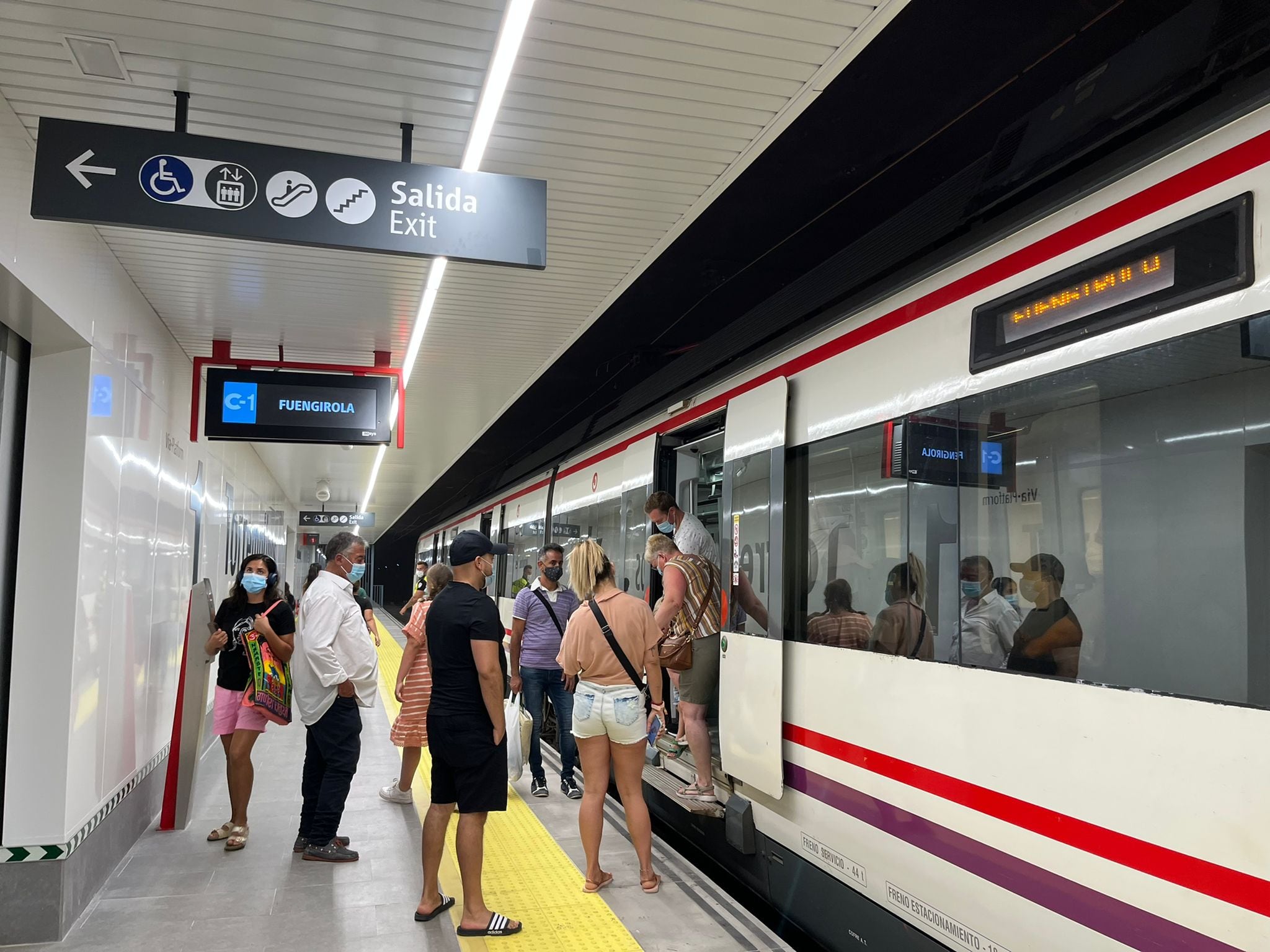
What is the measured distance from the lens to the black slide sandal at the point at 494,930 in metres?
3.77

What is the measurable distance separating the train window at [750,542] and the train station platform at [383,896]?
1313 millimetres

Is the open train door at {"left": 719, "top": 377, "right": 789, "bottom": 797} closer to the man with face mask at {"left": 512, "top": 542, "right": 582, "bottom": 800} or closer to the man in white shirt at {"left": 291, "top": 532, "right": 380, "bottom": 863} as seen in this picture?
the man with face mask at {"left": 512, "top": 542, "right": 582, "bottom": 800}

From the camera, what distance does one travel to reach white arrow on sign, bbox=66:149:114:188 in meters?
3.17

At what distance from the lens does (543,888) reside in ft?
14.3

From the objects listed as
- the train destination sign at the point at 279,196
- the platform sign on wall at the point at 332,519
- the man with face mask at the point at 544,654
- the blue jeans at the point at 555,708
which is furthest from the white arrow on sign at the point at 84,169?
the platform sign on wall at the point at 332,519

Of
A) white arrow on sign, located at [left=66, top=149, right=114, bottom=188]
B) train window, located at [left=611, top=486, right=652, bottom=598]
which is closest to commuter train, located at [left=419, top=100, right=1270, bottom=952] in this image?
train window, located at [left=611, top=486, right=652, bottom=598]

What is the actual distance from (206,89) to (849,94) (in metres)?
3.05

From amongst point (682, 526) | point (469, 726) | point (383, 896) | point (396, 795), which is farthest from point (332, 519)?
point (469, 726)

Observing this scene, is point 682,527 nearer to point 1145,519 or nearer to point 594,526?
point 594,526

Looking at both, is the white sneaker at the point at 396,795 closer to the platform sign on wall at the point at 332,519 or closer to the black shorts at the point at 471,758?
the black shorts at the point at 471,758

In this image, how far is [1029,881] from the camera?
275cm

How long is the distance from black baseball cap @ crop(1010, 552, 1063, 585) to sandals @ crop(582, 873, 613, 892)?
8.37ft

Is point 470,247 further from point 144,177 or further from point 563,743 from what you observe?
point 563,743

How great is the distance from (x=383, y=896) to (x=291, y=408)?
3.46 m
